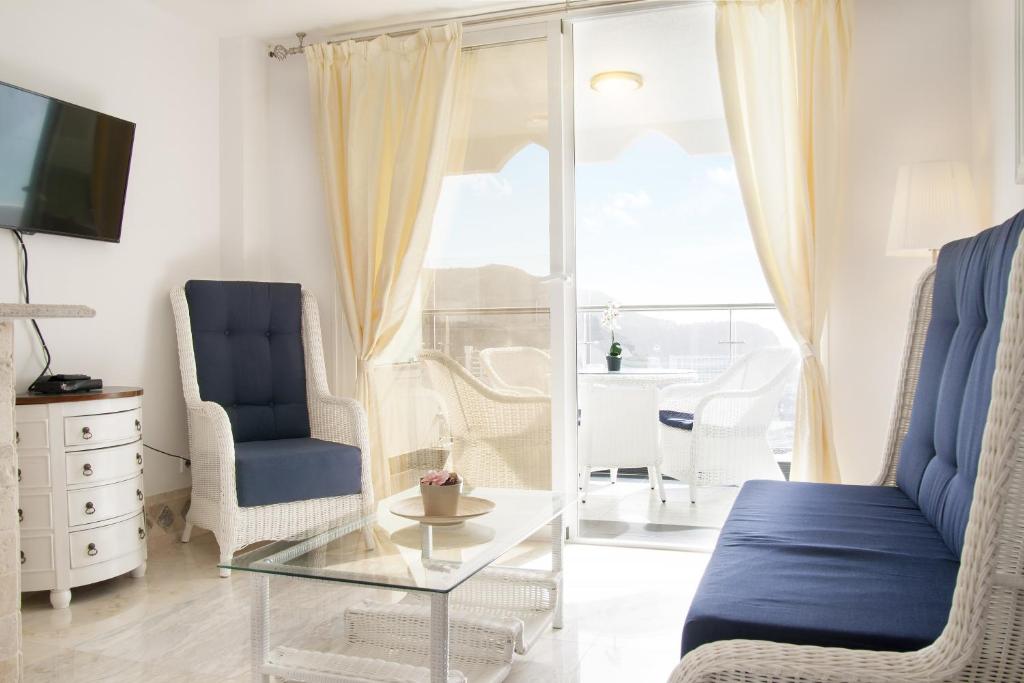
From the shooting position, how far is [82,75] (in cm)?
339

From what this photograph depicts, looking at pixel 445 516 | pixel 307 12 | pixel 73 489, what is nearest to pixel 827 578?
pixel 445 516

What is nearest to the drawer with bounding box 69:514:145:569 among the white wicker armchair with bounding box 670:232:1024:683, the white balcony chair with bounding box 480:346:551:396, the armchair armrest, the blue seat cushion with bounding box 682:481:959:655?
the armchair armrest

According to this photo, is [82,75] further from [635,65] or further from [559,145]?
[635,65]

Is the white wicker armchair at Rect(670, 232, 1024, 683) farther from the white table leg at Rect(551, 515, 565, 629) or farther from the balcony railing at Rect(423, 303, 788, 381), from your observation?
the balcony railing at Rect(423, 303, 788, 381)

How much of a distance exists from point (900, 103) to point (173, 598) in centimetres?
346

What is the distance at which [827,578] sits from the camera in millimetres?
1540

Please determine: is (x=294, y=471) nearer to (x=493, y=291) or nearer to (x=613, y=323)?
(x=493, y=291)

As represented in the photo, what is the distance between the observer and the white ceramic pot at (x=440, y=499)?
93.2 inches

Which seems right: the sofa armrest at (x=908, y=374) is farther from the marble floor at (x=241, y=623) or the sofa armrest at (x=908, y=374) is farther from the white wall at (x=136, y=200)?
the white wall at (x=136, y=200)

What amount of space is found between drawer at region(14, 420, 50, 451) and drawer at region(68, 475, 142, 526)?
0.21 meters

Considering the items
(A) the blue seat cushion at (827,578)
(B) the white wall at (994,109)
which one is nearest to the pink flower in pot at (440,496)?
(A) the blue seat cushion at (827,578)

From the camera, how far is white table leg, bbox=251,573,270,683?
6.63ft

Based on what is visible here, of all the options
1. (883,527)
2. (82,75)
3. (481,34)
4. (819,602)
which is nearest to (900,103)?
(481,34)

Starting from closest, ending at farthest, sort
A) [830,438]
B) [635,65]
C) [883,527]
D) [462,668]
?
[883,527] → [462,668] → [830,438] → [635,65]
